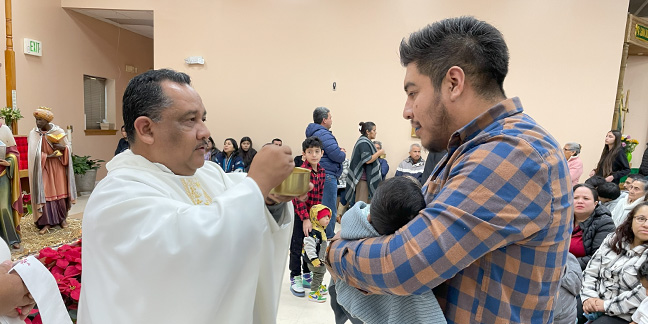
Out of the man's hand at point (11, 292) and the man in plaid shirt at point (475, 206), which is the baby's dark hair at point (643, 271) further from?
the man's hand at point (11, 292)

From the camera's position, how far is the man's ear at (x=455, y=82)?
89 cm

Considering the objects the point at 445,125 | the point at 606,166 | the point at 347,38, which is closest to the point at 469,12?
the point at 347,38

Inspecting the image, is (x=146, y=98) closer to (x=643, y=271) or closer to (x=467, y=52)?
(x=467, y=52)

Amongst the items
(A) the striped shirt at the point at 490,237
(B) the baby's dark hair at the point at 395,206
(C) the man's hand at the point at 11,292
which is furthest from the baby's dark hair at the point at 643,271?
(C) the man's hand at the point at 11,292

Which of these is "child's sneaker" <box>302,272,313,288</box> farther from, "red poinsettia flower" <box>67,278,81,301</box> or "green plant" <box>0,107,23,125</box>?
"green plant" <box>0,107,23,125</box>

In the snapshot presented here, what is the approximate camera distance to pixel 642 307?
7.32 ft

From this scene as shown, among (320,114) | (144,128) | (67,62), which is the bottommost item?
(144,128)

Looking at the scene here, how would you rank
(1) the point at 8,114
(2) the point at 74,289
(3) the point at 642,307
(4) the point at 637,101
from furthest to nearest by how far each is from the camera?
(4) the point at 637,101, (1) the point at 8,114, (3) the point at 642,307, (2) the point at 74,289

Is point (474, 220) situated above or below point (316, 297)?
above

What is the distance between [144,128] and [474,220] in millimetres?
962

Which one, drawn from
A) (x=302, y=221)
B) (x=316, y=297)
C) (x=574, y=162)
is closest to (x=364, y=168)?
(x=302, y=221)

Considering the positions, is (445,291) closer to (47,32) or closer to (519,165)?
(519,165)

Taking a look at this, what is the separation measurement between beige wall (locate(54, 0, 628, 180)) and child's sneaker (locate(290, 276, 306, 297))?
11.9 feet

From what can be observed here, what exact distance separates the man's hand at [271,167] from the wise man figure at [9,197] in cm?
500
